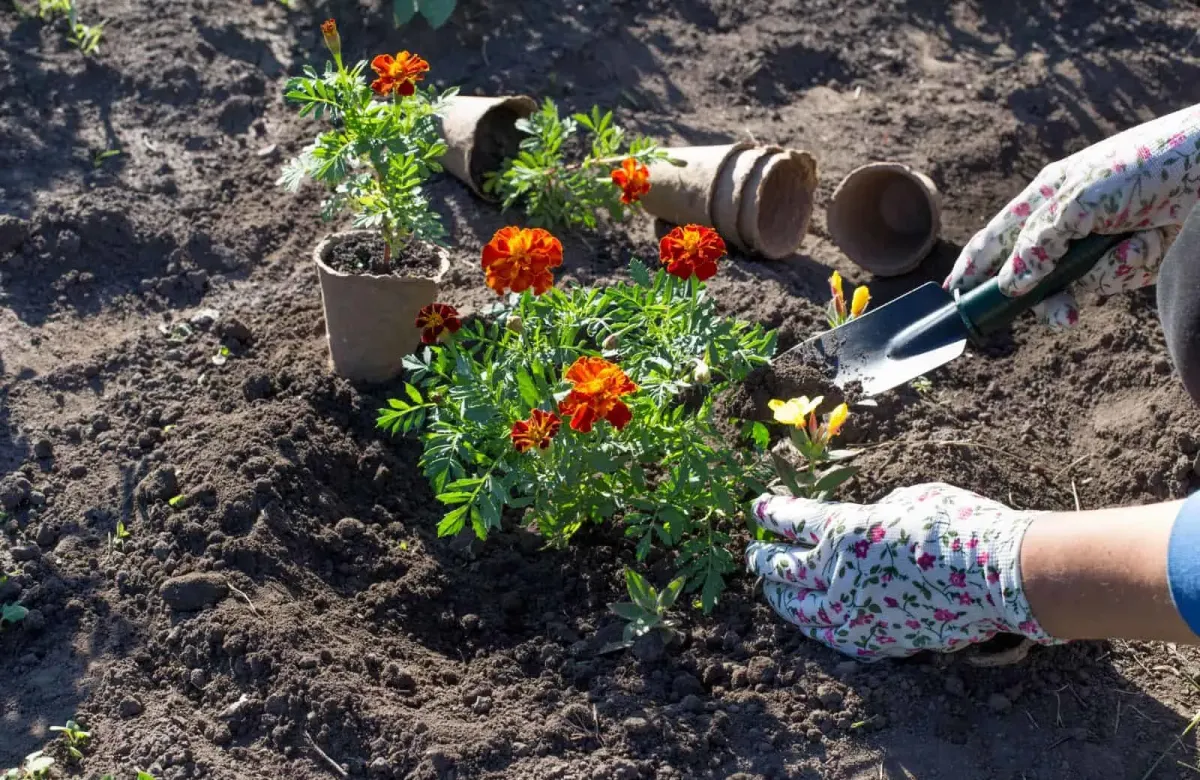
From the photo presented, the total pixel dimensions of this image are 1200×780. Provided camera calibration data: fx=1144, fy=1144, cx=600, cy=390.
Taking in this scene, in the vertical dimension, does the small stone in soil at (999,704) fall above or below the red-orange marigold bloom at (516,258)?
below

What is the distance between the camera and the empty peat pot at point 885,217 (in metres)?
3.73

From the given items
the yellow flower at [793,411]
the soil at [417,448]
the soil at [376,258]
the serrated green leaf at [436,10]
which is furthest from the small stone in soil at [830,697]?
the serrated green leaf at [436,10]

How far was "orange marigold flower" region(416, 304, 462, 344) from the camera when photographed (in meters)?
2.65

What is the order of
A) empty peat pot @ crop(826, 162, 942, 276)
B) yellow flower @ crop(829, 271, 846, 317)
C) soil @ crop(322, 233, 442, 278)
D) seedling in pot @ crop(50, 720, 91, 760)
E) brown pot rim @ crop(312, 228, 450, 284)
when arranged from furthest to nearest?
empty peat pot @ crop(826, 162, 942, 276) < soil @ crop(322, 233, 442, 278) < brown pot rim @ crop(312, 228, 450, 284) < yellow flower @ crop(829, 271, 846, 317) < seedling in pot @ crop(50, 720, 91, 760)

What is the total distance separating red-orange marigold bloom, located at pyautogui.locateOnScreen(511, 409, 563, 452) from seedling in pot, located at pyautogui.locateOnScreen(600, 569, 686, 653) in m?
0.45

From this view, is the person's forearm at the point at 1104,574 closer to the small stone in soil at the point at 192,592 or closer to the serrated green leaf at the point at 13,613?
the small stone in soil at the point at 192,592

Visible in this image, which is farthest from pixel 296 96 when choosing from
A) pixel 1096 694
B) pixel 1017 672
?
pixel 1096 694

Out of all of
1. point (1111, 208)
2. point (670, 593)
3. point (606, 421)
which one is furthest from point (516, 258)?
point (1111, 208)

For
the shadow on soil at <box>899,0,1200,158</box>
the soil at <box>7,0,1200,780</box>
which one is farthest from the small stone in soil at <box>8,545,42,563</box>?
the shadow on soil at <box>899,0,1200,158</box>

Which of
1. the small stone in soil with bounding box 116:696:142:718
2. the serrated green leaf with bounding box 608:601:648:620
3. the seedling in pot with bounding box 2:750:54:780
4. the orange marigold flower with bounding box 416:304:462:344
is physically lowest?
the seedling in pot with bounding box 2:750:54:780

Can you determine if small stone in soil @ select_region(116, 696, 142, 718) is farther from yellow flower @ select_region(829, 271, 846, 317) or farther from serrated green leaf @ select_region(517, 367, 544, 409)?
yellow flower @ select_region(829, 271, 846, 317)

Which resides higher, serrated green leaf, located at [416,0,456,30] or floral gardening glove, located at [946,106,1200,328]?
serrated green leaf, located at [416,0,456,30]

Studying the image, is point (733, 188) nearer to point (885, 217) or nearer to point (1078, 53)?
point (885, 217)

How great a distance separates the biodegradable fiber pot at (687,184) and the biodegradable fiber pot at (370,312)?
92cm
